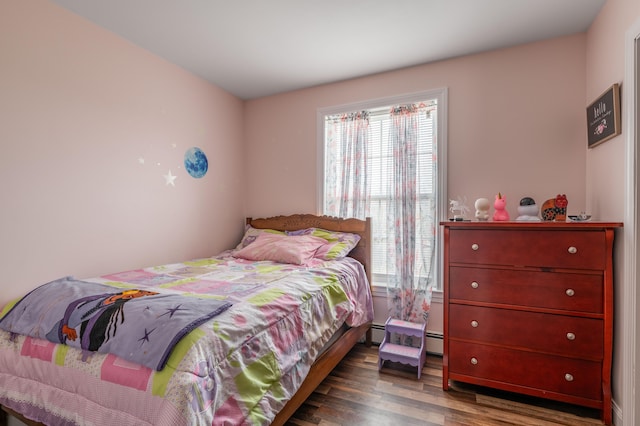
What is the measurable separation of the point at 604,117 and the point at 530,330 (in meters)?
1.36

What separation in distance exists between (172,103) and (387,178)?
79.6 inches

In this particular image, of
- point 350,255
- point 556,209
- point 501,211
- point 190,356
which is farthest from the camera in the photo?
point 350,255

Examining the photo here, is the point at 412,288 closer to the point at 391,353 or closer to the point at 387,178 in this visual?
the point at 391,353

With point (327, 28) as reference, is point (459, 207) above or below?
below

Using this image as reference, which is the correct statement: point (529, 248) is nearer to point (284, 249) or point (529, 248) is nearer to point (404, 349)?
point (404, 349)

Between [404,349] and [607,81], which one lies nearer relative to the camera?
[607,81]

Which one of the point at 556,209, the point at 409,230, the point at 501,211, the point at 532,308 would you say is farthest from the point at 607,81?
the point at 409,230

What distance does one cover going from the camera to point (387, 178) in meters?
2.84

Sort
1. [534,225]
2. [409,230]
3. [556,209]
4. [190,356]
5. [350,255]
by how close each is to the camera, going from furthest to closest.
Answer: [350,255]
[409,230]
[556,209]
[534,225]
[190,356]

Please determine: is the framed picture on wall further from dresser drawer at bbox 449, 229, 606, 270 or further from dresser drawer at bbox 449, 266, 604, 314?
dresser drawer at bbox 449, 266, 604, 314

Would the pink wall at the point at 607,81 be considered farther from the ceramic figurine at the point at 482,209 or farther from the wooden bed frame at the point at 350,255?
the wooden bed frame at the point at 350,255

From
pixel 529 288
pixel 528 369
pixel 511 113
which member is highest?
pixel 511 113

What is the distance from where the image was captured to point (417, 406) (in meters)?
1.88

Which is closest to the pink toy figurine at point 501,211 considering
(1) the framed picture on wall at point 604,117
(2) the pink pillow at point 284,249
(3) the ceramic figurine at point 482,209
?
(3) the ceramic figurine at point 482,209
